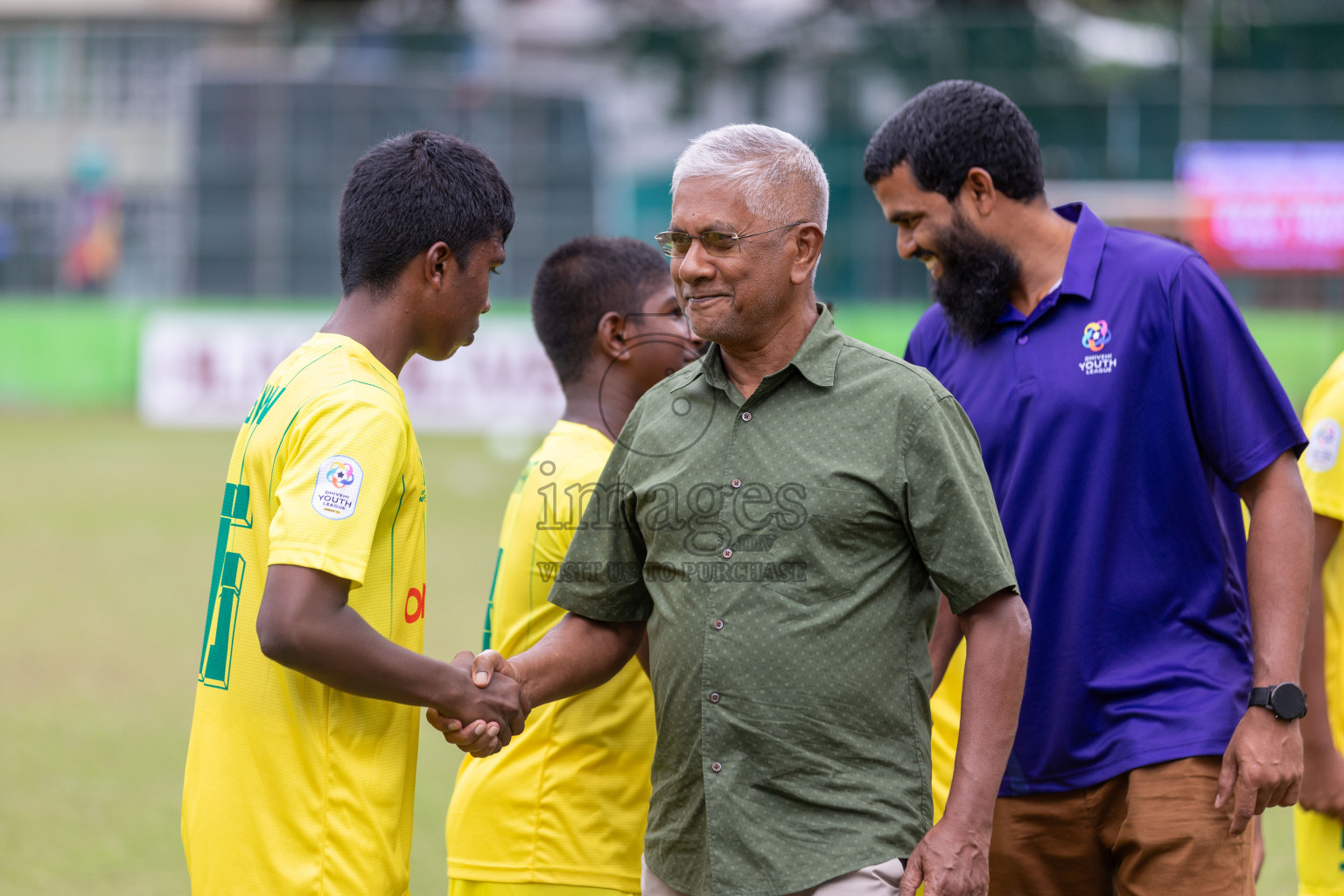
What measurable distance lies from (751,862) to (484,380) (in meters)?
21.6

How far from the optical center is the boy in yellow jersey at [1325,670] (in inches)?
148

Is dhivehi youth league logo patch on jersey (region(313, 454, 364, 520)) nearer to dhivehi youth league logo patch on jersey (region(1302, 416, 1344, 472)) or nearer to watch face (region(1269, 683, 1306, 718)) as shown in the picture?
watch face (region(1269, 683, 1306, 718))

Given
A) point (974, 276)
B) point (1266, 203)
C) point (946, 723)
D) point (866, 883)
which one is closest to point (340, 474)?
point (866, 883)

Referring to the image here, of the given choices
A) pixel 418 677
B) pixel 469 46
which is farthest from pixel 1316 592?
pixel 469 46

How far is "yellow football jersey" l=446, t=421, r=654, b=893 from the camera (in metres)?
3.43

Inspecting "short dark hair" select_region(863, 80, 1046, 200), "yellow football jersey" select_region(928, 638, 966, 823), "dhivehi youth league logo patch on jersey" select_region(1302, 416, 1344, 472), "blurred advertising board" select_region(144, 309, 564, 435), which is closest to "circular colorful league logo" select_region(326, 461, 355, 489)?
"short dark hair" select_region(863, 80, 1046, 200)

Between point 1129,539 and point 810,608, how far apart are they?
1.01m

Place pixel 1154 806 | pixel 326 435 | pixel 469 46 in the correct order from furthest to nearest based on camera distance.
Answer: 1. pixel 469 46
2. pixel 1154 806
3. pixel 326 435

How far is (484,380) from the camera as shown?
2414 centimetres

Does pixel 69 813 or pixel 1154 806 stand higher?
pixel 1154 806

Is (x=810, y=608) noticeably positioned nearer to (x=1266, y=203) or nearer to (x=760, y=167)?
(x=760, y=167)

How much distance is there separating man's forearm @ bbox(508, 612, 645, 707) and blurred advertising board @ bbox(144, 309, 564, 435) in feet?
64.7

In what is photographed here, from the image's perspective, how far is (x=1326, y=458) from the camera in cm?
390

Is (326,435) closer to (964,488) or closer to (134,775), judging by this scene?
(964,488)
